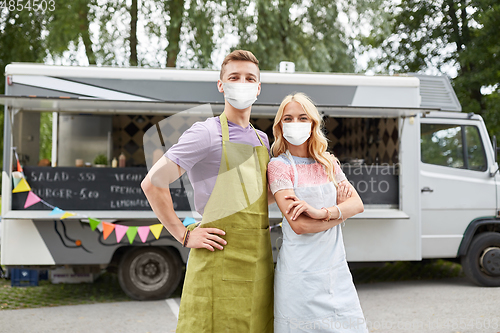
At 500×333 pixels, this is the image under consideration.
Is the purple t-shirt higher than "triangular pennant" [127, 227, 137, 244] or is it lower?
higher

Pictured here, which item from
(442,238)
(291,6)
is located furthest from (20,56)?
(442,238)

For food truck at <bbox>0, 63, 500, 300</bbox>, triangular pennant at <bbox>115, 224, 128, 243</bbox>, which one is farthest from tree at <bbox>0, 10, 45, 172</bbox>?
triangular pennant at <bbox>115, 224, 128, 243</bbox>

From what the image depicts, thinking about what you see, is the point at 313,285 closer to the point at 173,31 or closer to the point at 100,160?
the point at 100,160

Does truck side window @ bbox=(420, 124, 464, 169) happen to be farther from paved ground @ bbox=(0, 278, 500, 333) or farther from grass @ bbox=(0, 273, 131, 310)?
grass @ bbox=(0, 273, 131, 310)

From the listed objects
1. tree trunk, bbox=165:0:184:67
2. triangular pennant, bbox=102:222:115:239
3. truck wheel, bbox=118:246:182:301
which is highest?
tree trunk, bbox=165:0:184:67

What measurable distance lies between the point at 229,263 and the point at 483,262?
17.2ft

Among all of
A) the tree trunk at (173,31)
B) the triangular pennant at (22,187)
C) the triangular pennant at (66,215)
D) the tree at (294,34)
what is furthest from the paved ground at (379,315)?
the tree trunk at (173,31)

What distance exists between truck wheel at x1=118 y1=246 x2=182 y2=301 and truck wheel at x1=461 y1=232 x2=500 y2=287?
395 centimetres

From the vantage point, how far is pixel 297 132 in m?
2.30

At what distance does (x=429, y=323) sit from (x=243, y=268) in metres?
3.40

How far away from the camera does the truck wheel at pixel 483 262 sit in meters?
6.09

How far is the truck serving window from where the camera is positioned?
617cm

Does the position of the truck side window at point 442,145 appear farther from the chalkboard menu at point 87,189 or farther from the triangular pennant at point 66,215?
the triangular pennant at point 66,215

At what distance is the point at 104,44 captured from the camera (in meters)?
10.7
